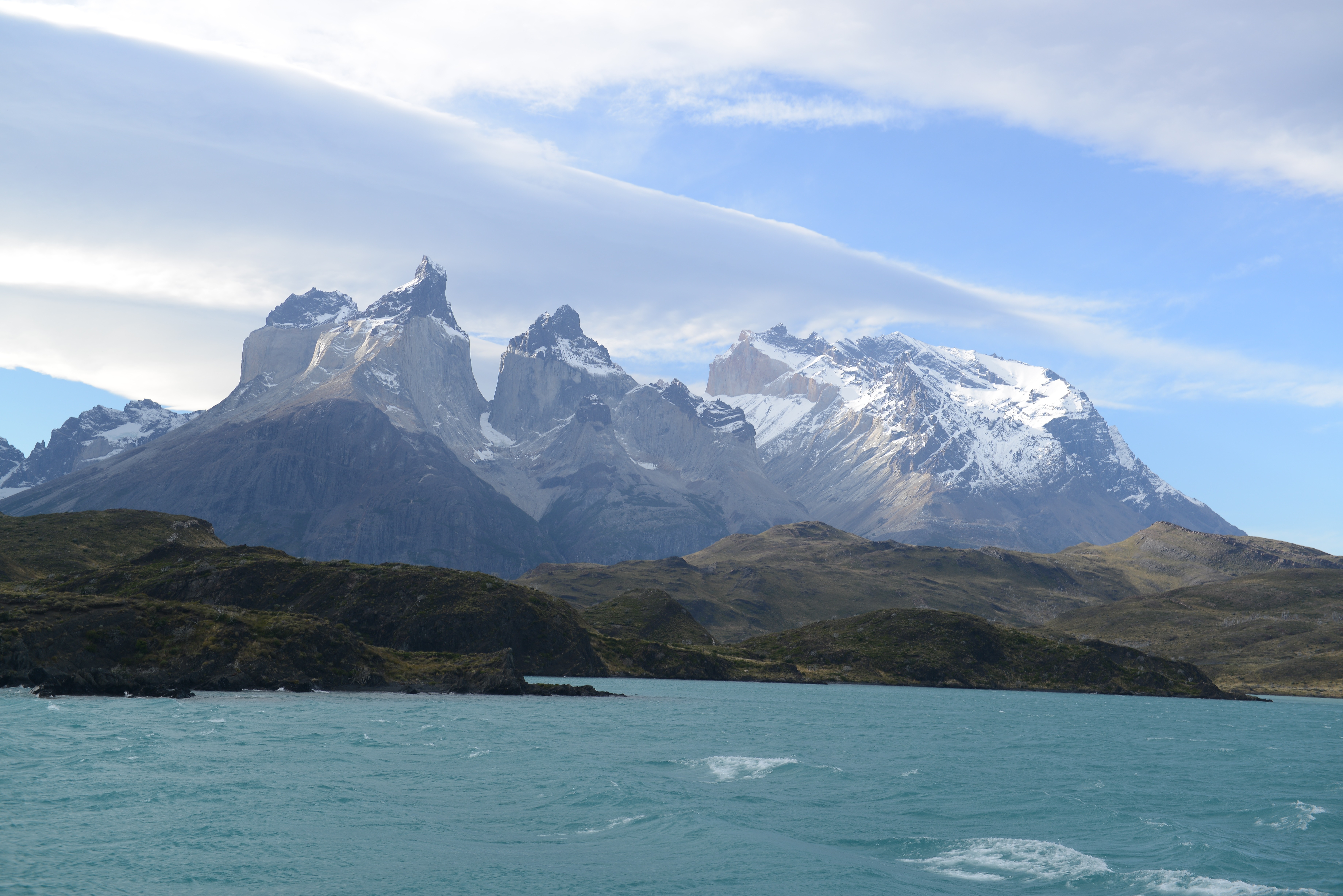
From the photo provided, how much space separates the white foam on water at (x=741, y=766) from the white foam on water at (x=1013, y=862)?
24.8 meters

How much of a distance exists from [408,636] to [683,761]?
112 metres

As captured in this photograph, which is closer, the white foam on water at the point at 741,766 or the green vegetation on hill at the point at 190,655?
the white foam on water at the point at 741,766

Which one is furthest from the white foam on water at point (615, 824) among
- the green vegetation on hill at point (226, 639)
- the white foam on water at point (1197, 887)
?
the green vegetation on hill at point (226, 639)

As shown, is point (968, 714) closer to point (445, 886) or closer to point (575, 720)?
point (575, 720)

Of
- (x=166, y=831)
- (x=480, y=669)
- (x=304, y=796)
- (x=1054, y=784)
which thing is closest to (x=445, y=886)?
(x=166, y=831)

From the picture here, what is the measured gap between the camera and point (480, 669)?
16750cm

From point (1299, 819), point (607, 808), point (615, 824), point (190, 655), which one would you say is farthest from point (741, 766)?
point (190, 655)

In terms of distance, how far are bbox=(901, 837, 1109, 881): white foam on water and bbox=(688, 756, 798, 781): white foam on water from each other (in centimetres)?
2483

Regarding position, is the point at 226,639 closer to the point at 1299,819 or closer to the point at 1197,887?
the point at 1299,819

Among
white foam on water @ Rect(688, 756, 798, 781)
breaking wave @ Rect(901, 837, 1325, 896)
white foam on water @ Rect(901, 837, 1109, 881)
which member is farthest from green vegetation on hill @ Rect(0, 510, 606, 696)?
breaking wave @ Rect(901, 837, 1325, 896)

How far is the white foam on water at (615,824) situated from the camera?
6003 cm

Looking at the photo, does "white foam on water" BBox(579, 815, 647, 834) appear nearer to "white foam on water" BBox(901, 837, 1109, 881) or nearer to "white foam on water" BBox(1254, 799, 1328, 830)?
"white foam on water" BBox(901, 837, 1109, 881)

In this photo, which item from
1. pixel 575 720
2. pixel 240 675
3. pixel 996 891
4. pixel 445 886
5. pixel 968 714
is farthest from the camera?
pixel 968 714

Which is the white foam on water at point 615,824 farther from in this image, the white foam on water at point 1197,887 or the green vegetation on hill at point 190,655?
the green vegetation on hill at point 190,655
